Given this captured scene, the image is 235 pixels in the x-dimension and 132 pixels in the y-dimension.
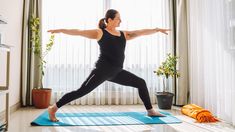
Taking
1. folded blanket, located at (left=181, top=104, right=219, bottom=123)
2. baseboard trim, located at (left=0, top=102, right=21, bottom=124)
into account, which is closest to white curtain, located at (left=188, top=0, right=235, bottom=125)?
folded blanket, located at (left=181, top=104, right=219, bottom=123)

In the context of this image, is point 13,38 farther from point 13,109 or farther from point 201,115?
point 201,115

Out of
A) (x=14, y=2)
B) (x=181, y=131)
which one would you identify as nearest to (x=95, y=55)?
(x=14, y=2)

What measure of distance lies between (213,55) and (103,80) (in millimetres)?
1452

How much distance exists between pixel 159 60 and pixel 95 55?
1.11m

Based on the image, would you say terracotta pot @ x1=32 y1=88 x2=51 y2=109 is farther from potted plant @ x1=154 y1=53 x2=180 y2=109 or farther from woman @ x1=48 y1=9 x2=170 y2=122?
potted plant @ x1=154 y1=53 x2=180 y2=109

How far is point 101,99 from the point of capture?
3.96m

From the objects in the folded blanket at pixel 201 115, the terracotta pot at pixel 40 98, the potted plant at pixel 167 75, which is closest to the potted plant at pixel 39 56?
the terracotta pot at pixel 40 98

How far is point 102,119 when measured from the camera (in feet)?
9.25

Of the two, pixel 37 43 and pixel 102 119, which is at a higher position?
pixel 37 43

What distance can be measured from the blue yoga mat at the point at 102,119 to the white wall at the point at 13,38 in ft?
2.20

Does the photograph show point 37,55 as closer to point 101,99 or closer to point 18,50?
point 18,50

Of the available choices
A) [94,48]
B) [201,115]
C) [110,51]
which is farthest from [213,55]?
[94,48]

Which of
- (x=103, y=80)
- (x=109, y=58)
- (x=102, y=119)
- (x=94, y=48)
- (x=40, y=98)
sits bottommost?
(x=102, y=119)

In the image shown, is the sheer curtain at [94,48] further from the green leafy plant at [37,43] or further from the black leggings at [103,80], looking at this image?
the black leggings at [103,80]
